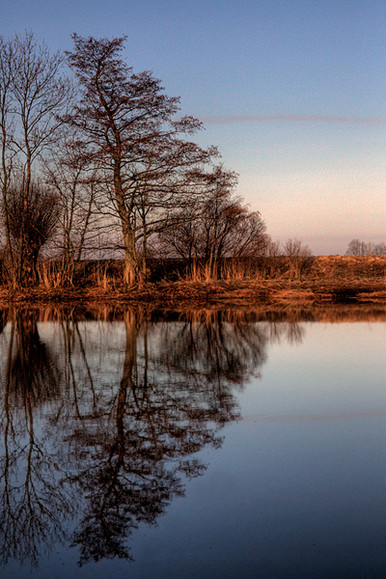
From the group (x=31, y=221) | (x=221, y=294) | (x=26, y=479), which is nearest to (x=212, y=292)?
(x=221, y=294)

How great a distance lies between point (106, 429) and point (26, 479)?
95 cm

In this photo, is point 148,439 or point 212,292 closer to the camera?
point 148,439

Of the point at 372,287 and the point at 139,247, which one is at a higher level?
the point at 139,247

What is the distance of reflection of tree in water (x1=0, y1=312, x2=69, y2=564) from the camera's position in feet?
8.29

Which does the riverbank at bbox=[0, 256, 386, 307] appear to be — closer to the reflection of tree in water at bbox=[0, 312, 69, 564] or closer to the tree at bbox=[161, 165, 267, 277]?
the tree at bbox=[161, 165, 267, 277]

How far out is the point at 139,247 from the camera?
20.5m

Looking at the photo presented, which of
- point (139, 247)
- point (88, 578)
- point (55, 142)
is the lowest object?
point (88, 578)

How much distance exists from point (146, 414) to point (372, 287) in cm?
1475

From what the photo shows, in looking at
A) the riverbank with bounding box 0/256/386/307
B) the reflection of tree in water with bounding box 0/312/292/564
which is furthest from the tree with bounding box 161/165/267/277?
the reflection of tree in water with bounding box 0/312/292/564

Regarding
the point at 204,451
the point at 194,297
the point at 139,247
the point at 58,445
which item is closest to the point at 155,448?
the point at 204,451

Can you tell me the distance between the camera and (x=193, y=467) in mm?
3230

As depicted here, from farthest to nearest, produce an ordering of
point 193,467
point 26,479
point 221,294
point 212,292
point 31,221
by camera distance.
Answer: point 31,221 → point 212,292 → point 221,294 → point 193,467 → point 26,479

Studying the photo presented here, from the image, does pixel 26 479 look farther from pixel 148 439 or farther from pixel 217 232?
pixel 217 232

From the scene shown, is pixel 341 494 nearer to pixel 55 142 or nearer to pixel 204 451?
pixel 204 451
